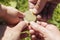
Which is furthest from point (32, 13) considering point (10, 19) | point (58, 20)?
point (58, 20)

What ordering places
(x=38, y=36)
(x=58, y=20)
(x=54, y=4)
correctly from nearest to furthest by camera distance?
(x=38, y=36) → (x=54, y=4) → (x=58, y=20)

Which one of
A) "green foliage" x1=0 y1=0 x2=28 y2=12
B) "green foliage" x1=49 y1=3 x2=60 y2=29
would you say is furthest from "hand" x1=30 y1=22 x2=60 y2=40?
"green foliage" x1=0 y1=0 x2=28 y2=12

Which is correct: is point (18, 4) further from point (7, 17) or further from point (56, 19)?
point (7, 17)

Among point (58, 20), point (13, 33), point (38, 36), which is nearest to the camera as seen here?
point (13, 33)

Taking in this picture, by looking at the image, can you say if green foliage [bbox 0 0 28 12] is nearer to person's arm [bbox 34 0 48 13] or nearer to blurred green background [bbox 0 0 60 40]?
blurred green background [bbox 0 0 60 40]

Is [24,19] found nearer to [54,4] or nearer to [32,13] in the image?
[32,13]
